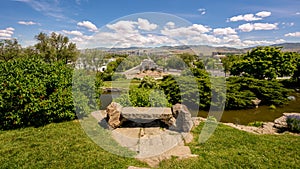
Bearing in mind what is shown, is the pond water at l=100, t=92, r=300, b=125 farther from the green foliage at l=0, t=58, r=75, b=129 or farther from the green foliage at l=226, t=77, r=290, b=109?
the green foliage at l=0, t=58, r=75, b=129

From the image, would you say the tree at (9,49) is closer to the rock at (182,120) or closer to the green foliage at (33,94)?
the green foliage at (33,94)

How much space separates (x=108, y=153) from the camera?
2986mm

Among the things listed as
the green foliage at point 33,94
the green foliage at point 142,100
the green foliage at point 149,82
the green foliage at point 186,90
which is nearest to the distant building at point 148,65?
the green foliage at point 149,82

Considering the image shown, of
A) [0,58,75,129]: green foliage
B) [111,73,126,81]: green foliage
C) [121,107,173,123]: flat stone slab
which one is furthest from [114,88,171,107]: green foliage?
[111,73,126,81]: green foliage

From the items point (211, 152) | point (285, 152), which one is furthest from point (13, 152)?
point (285, 152)

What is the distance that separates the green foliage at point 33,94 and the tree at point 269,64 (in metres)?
14.0

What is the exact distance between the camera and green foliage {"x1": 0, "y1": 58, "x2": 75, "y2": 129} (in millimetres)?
3875

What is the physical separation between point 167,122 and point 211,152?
124 cm

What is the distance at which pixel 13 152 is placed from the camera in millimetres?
3021

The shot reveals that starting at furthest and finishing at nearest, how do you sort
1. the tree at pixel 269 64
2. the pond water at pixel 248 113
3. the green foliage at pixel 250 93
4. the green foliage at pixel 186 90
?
1. the tree at pixel 269 64
2. the green foliage at pixel 250 93
3. the green foliage at pixel 186 90
4. the pond water at pixel 248 113

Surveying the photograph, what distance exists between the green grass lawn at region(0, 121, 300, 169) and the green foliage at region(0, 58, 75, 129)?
12.5 inches

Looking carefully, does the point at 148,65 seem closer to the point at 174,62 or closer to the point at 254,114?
the point at 174,62

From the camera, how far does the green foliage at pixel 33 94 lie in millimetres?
3875

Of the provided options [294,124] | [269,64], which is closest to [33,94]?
[294,124]
